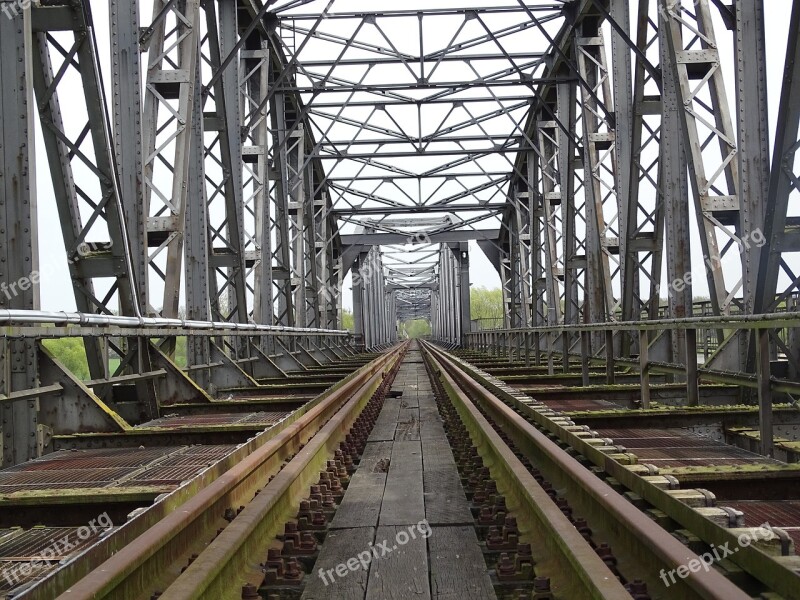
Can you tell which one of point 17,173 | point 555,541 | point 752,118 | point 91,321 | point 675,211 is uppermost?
point 752,118

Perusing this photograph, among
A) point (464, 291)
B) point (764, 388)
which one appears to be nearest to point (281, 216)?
point (764, 388)

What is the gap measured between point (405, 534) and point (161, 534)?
4.59 feet

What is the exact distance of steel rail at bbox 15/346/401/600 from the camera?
2.25 meters

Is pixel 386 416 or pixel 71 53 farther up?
pixel 71 53

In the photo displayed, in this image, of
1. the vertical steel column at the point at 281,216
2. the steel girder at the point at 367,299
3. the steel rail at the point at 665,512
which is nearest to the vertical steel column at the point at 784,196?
the steel rail at the point at 665,512

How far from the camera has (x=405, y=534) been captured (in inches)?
150

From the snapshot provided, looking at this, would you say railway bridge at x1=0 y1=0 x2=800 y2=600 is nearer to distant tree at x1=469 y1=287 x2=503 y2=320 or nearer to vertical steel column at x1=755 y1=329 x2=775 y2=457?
vertical steel column at x1=755 y1=329 x2=775 y2=457

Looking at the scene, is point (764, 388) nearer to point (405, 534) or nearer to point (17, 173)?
point (405, 534)

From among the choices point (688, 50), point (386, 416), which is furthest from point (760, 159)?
point (386, 416)

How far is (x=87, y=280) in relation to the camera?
801 centimetres

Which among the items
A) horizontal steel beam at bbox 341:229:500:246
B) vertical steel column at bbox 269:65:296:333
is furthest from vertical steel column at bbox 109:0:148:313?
horizontal steel beam at bbox 341:229:500:246

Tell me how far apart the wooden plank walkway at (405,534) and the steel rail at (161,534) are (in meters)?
0.50

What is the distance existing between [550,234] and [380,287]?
1575 inches

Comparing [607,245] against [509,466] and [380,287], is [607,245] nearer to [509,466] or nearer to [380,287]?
[509,466]
